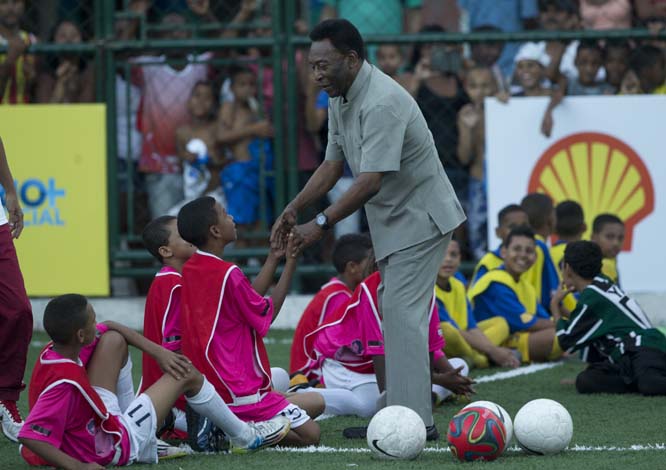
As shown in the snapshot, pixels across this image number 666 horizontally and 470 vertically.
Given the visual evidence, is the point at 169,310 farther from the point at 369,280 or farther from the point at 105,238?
the point at 105,238

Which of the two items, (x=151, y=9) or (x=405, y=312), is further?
(x=151, y=9)

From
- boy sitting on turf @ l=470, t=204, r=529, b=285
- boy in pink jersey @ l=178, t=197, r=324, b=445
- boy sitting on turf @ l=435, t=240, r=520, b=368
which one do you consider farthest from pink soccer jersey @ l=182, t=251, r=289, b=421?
boy sitting on turf @ l=470, t=204, r=529, b=285

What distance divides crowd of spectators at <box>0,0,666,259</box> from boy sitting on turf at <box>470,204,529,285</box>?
1121 millimetres

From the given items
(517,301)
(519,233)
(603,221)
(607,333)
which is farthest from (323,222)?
(603,221)

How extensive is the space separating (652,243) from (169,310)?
17.5ft

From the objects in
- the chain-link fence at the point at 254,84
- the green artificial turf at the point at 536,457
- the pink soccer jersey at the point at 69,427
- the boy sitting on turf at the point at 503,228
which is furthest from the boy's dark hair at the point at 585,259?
the pink soccer jersey at the point at 69,427

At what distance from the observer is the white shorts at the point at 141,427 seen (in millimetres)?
5363

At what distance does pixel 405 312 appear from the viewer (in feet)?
19.1

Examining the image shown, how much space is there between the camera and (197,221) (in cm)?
582

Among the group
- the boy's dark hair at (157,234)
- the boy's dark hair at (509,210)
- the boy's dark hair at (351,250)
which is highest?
the boy's dark hair at (157,234)

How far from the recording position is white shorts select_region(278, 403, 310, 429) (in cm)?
582

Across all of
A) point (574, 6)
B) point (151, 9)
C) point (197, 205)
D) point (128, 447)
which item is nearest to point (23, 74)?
point (151, 9)

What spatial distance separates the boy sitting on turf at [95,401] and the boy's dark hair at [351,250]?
1.74m

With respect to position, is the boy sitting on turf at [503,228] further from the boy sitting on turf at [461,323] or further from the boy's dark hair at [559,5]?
the boy's dark hair at [559,5]
